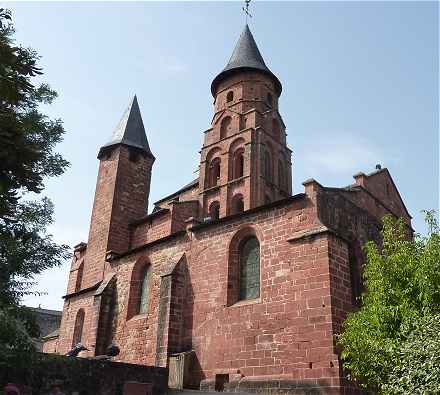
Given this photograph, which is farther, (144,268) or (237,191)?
(237,191)

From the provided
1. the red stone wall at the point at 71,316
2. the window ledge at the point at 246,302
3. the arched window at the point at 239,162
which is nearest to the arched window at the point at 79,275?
the red stone wall at the point at 71,316

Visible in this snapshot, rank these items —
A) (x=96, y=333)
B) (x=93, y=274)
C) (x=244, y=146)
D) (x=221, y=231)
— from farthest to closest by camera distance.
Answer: (x=244, y=146) < (x=93, y=274) < (x=96, y=333) < (x=221, y=231)

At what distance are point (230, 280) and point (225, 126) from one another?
A: 17.4m

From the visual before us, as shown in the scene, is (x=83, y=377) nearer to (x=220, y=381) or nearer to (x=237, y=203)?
(x=220, y=381)

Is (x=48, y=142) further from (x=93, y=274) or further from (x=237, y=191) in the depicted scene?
(x=237, y=191)

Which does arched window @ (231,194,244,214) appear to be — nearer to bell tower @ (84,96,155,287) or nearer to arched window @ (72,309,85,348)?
bell tower @ (84,96,155,287)

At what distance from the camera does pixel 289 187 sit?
2992 cm

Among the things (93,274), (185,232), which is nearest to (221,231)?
(185,232)

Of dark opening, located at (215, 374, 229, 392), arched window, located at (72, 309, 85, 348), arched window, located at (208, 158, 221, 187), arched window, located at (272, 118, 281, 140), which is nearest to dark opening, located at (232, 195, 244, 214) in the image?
arched window, located at (208, 158, 221, 187)

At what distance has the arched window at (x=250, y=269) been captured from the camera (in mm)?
14766

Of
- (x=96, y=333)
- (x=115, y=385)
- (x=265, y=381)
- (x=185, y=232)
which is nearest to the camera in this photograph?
(x=115, y=385)

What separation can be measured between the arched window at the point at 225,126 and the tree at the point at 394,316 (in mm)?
19617

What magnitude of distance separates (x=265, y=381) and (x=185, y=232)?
6.53m

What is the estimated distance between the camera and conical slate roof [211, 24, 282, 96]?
3048cm
